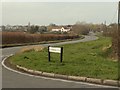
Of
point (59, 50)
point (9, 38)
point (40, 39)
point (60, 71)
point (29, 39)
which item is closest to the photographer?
point (60, 71)

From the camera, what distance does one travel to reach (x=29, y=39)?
5472 cm

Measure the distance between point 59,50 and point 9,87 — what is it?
586 cm

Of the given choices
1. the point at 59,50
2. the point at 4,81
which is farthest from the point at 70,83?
the point at 59,50

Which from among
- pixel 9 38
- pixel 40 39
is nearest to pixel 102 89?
pixel 9 38

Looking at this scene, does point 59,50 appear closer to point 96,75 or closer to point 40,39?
point 96,75

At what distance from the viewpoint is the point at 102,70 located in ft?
37.5

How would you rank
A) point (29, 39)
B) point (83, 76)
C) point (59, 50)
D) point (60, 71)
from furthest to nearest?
point (29, 39) < point (59, 50) < point (60, 71) < point (83, 76)

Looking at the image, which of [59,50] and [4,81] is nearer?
[4,81]

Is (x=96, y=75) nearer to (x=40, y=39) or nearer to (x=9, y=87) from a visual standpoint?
(x=9, y=87)

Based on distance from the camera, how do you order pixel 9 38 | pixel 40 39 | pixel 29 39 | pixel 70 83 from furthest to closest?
pixel 40 39 < pixel 29 39 < pixel 9 38 < pixel 70 83

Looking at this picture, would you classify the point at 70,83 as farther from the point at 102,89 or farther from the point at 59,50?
the point at 59,50

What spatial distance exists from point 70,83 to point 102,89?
137cm

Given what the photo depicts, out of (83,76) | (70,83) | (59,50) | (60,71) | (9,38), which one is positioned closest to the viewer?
(70,83)

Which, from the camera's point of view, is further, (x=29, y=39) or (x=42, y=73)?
(x=29, y=39)
